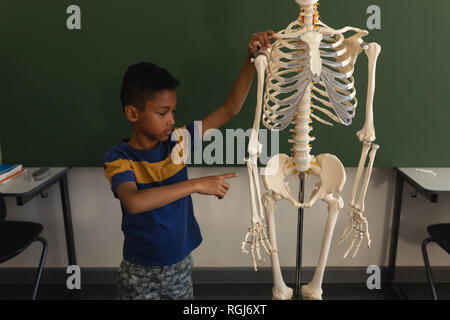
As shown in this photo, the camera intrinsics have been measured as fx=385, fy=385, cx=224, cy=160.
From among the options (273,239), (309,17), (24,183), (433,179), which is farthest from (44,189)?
(433,179)

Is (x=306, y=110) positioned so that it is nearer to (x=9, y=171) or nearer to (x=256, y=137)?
(x=256, y=137)

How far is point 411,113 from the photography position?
6.85ft

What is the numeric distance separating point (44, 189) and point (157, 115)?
0.99 m

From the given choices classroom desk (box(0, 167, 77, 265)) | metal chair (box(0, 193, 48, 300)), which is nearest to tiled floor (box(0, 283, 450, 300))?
classroom desk (box(0, 167, 77, 265))

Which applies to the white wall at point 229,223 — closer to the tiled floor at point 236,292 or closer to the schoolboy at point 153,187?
the tiled floor at point 236,292

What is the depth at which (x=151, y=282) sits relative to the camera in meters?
1.51

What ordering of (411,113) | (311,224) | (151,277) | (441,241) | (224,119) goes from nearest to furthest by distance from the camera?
(151,277), (224,119), (441,241), (411,113), (311,224)

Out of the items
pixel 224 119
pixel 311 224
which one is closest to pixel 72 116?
pixel 224 119

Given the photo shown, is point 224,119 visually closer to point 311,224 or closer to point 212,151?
point 212,151

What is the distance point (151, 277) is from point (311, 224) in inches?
46.8

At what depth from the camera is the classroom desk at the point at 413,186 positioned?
6.21ft

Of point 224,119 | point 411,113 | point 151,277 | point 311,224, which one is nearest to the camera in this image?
point 151,277

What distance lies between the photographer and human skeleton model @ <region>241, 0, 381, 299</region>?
1.39 metres

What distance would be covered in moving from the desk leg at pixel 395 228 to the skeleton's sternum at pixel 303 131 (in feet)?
3.10
